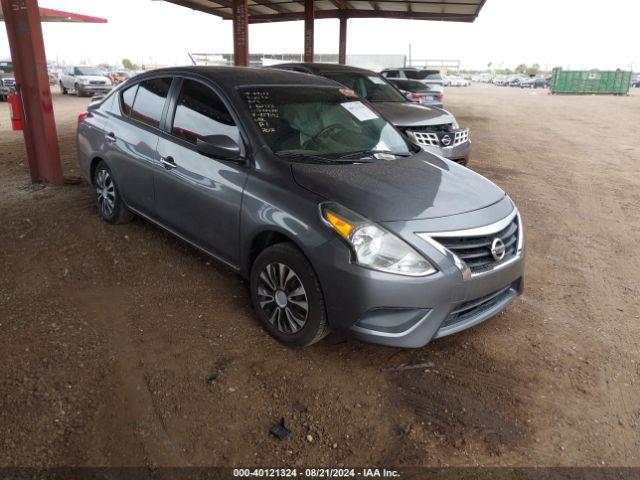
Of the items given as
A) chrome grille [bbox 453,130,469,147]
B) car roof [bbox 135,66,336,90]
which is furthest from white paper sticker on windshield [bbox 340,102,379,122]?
chrome grille [bbox 453,130,469,147]

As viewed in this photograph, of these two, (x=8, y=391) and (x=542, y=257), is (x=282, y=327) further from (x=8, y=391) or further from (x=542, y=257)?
(x=542, y=257)

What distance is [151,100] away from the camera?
4.16 meters

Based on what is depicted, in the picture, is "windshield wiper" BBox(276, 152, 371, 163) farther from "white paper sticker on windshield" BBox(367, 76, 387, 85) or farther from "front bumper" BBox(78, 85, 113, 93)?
"front bumper" BBox(78, 85, 113, 93)

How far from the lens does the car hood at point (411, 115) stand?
7.39 meters

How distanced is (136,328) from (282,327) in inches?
39.3

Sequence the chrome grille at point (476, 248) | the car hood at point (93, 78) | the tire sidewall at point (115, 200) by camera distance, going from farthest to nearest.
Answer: the car hood at point (93, 78) < the tire sidewall at point (115, 200) < the chrome grille at point (476, 248)

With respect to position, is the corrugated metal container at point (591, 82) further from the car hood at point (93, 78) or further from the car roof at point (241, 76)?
the car roof at point (241, 76)

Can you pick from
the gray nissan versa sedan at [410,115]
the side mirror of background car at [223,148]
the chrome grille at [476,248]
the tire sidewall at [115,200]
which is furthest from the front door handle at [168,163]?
the gray nissan versa sedan at [410,115]

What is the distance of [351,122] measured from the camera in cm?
397

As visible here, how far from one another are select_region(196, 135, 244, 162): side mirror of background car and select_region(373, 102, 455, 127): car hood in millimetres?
4267

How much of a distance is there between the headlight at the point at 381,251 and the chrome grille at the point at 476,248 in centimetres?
19

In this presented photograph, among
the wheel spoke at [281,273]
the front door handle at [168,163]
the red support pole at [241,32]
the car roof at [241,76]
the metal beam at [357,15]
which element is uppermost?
the metal beam at [357,15]

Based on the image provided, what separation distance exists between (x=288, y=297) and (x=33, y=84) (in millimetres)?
5026

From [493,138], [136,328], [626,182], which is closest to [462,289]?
[136,328]
